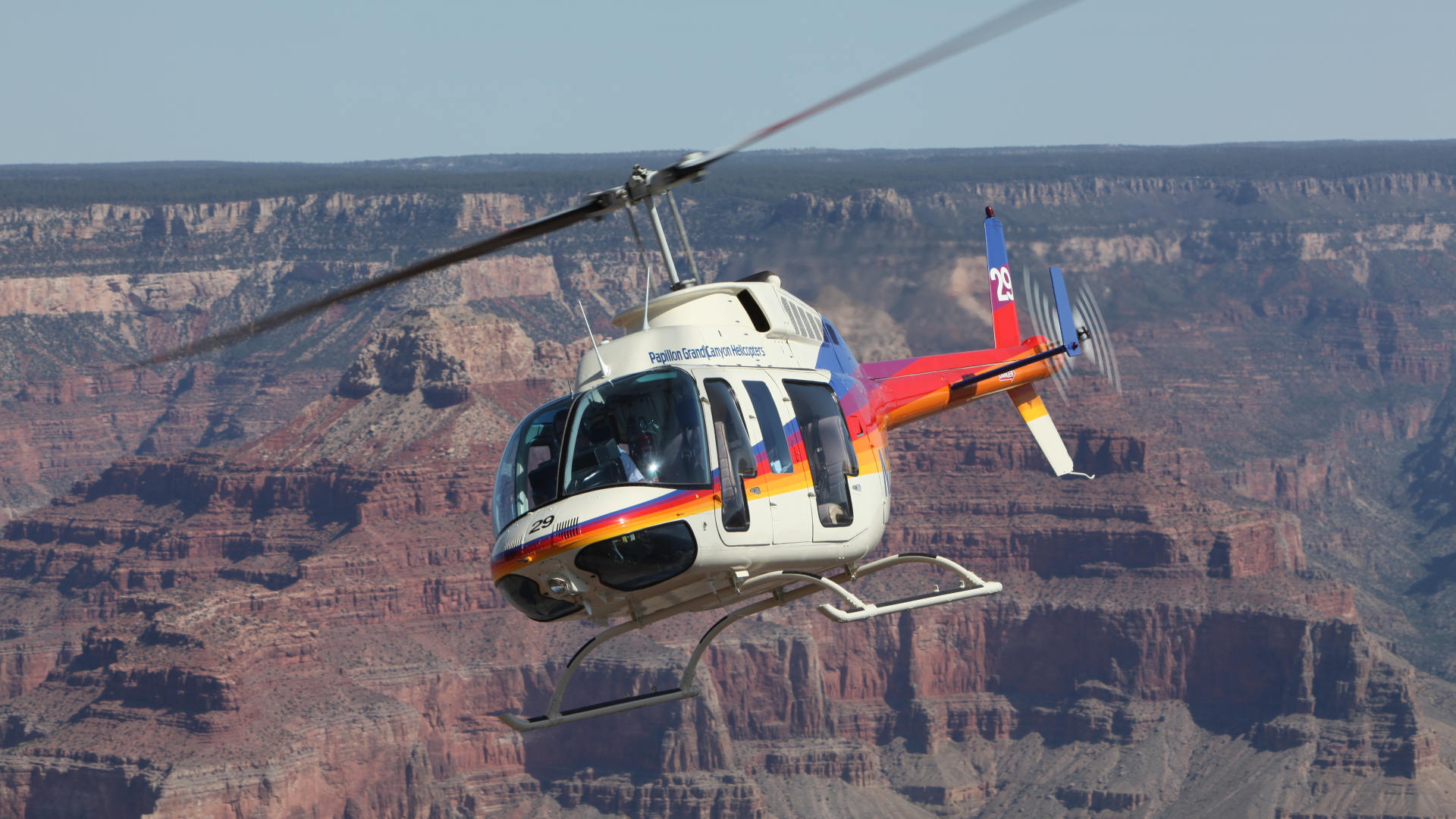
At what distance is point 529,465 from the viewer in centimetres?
3362

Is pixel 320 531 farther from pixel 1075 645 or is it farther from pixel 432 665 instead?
pixel 1075 645

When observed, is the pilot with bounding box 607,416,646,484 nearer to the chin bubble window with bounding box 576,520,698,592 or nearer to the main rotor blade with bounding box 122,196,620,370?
the chin bubble window with bounding box 576,520,698,592

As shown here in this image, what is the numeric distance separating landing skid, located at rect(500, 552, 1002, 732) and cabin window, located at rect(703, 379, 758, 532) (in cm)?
137

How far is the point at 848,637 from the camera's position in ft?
613

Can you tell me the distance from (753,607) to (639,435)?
3704 millimetres

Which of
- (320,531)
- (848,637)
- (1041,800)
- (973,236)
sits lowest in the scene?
(1041,800)

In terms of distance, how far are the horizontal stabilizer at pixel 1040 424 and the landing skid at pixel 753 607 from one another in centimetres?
858

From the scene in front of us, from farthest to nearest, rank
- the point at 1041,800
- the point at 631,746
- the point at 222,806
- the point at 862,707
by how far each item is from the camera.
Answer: the point at 862,707, the point at 1041,800, the point at 631,746, the point at 222,806

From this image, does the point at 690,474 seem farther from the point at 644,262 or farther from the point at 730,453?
the point at 644,262

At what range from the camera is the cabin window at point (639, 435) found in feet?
107

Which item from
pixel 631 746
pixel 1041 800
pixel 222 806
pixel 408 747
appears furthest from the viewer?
pixel 1041 800

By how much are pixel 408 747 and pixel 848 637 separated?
4910 centimetres

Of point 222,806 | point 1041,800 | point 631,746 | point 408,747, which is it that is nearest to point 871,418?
point 222,806

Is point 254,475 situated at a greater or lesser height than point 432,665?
greater
